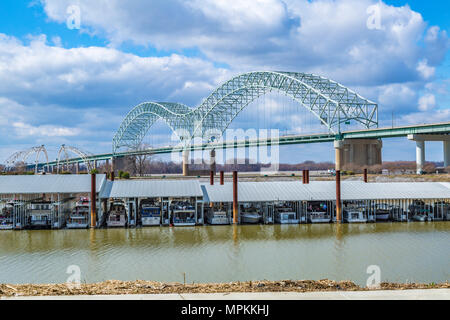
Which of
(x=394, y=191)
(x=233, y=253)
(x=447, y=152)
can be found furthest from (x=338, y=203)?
(x=447, y=152)

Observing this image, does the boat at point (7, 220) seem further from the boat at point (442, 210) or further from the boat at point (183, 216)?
the boat at point (442, 210)

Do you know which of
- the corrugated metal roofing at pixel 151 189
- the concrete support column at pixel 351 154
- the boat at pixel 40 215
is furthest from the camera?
the concrete support column at pixel 351 154

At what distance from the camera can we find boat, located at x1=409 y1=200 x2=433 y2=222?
4016cm

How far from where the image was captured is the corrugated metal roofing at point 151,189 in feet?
124

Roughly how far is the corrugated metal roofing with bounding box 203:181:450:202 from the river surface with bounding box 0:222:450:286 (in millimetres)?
2819

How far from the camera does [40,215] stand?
37.0 metres

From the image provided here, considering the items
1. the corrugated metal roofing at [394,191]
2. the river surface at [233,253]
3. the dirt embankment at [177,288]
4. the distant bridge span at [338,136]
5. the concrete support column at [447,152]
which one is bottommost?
the river surface at [233,253]

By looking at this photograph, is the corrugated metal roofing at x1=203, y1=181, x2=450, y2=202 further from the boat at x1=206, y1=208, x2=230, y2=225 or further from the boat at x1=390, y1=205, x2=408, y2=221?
the boat at x1=390, y1=205, x2=408, y2=221

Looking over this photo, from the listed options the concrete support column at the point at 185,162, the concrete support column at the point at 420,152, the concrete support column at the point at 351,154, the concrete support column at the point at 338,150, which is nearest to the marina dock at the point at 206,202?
the concrete support column at the point at 420,152

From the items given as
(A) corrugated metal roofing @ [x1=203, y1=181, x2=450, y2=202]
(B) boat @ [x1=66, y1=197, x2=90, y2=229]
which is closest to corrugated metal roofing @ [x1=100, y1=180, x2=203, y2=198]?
(A) corrugated metal roofing @ [x1=203, y1=181, x2=450, y2=202]

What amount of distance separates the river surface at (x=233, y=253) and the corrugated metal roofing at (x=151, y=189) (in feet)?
10.5

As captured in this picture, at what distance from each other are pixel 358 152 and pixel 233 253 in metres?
65.8
